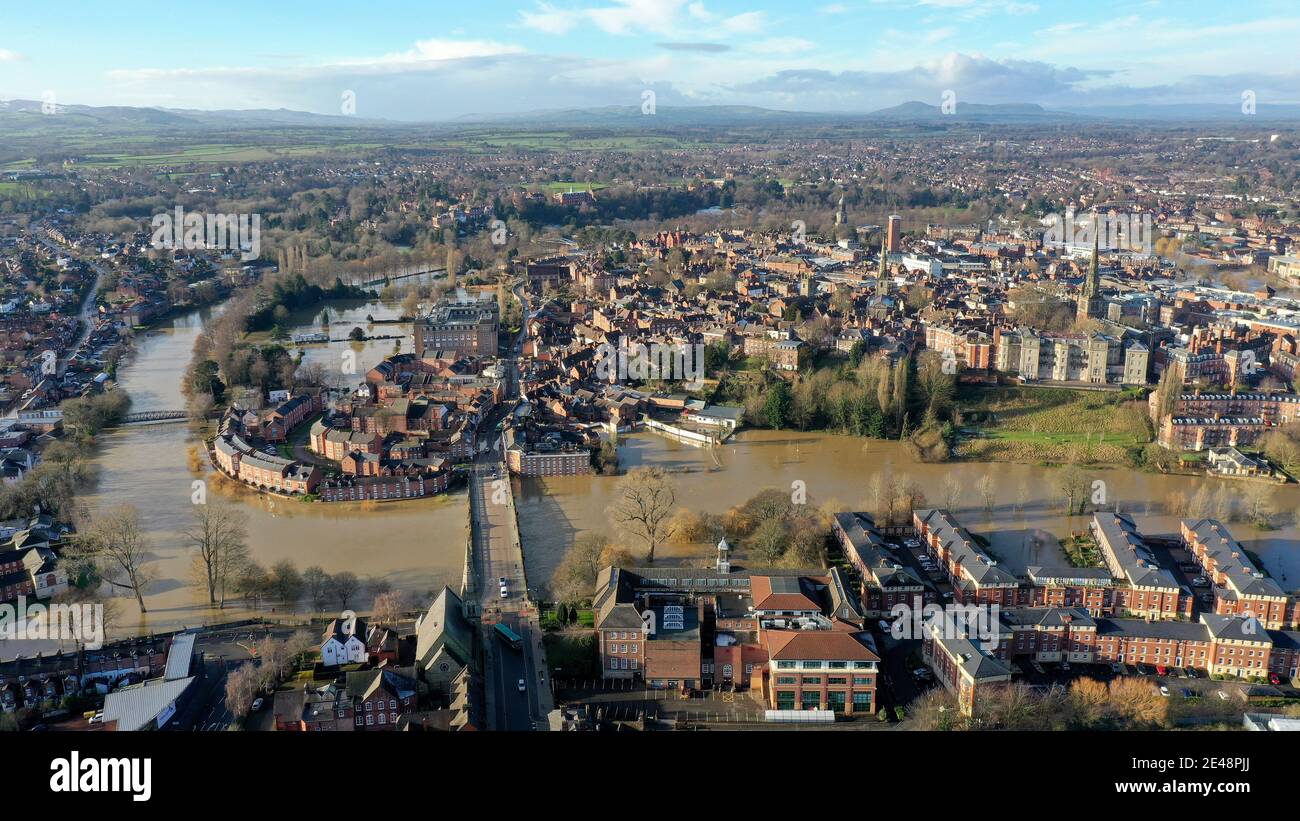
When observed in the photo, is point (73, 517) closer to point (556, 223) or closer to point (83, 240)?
point (83, 240)

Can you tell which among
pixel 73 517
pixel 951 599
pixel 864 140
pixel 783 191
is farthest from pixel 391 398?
pixel 864 140

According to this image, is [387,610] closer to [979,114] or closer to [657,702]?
[657,702]

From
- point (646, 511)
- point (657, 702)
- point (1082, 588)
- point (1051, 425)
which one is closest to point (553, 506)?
point (646, 511)

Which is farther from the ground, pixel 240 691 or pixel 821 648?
pixel 821 648

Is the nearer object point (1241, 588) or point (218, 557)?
point (1241, 588)

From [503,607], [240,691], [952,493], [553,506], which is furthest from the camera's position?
[553,506]

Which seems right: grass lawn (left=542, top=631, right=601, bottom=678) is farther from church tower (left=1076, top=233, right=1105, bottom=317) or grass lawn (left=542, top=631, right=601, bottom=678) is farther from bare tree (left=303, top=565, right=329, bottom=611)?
church tower (left=1076, top=233, right=1105, bottom=317)

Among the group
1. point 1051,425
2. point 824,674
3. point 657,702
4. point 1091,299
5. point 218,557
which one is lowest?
point 657,702

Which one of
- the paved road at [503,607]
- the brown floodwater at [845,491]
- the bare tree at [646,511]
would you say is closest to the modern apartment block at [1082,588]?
the brown floodwater at [845,491]

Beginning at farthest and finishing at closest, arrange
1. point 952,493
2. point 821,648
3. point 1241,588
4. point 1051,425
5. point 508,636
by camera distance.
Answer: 1. point 1051,425
2. point 952,493
3. point 1241,588
4. point 508,636
5. point 821,648
